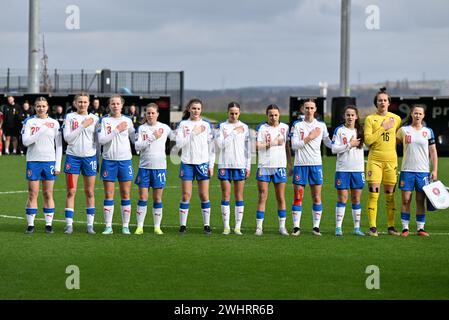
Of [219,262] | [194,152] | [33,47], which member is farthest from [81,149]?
[33,47]

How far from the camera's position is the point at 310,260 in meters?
13.8

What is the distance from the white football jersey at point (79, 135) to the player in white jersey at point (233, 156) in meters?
1.91

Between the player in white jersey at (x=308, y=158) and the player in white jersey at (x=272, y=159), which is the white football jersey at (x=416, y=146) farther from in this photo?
the player in white jersey at (x=272, y=159)

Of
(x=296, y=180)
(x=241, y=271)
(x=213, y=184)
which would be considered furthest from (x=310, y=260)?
(x=213, y=184)

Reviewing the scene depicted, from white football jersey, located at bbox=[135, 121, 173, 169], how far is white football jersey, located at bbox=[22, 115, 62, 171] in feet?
4.13

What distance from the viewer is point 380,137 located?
1616 centimetres

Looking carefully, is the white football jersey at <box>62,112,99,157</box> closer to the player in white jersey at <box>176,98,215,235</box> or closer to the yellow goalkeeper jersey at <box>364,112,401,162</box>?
the player in white jersey at <box>176,98,215,235</box>

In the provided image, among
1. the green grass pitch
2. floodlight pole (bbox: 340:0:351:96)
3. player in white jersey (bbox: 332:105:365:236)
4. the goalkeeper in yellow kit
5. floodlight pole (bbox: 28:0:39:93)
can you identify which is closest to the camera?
the green grass pitch

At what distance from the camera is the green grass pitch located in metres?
11.7

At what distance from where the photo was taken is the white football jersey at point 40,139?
16.2 meters

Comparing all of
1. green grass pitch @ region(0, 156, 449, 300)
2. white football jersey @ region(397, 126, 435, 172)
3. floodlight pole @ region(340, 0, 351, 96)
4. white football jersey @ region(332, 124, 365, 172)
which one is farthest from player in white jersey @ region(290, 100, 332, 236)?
floodlight pole @ region(340, 0, 351, 96)

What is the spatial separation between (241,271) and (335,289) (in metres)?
1.51

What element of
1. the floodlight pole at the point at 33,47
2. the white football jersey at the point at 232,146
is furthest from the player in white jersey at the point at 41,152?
the floodlight pole at the point at 33,47
